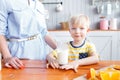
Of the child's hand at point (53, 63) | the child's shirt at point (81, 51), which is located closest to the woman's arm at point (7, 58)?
the child's hand at point (53, 63)

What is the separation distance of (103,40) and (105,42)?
1.8 inches

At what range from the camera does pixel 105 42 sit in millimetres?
3906

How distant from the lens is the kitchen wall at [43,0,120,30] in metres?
4.20

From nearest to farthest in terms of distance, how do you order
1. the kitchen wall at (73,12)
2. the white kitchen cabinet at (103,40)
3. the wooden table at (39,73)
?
the wooden table at (39,73) → the white kitchen cabinet at (103,40) → the kitchen wall at (73,12)

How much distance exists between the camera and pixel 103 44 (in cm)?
392

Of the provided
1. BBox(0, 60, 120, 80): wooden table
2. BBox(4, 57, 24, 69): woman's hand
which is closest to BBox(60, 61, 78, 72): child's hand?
BBox(0, 60, 120, 80): wooden table

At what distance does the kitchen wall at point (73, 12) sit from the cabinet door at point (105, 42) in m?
0.39

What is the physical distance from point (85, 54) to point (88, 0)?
2535 millimetres

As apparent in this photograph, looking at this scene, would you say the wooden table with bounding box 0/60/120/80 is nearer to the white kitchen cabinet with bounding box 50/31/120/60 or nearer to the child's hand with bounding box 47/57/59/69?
the child's hand with bounding box 47/57/59/69

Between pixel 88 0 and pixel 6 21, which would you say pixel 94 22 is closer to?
pixel 88 0

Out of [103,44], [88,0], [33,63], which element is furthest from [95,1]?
[33,63]

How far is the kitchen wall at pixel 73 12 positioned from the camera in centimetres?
420

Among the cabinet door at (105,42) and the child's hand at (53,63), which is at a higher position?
the child's hand at (53,63)

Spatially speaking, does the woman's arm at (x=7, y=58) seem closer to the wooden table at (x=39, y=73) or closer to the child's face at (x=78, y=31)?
the wooden table at (x=39, y=73)
